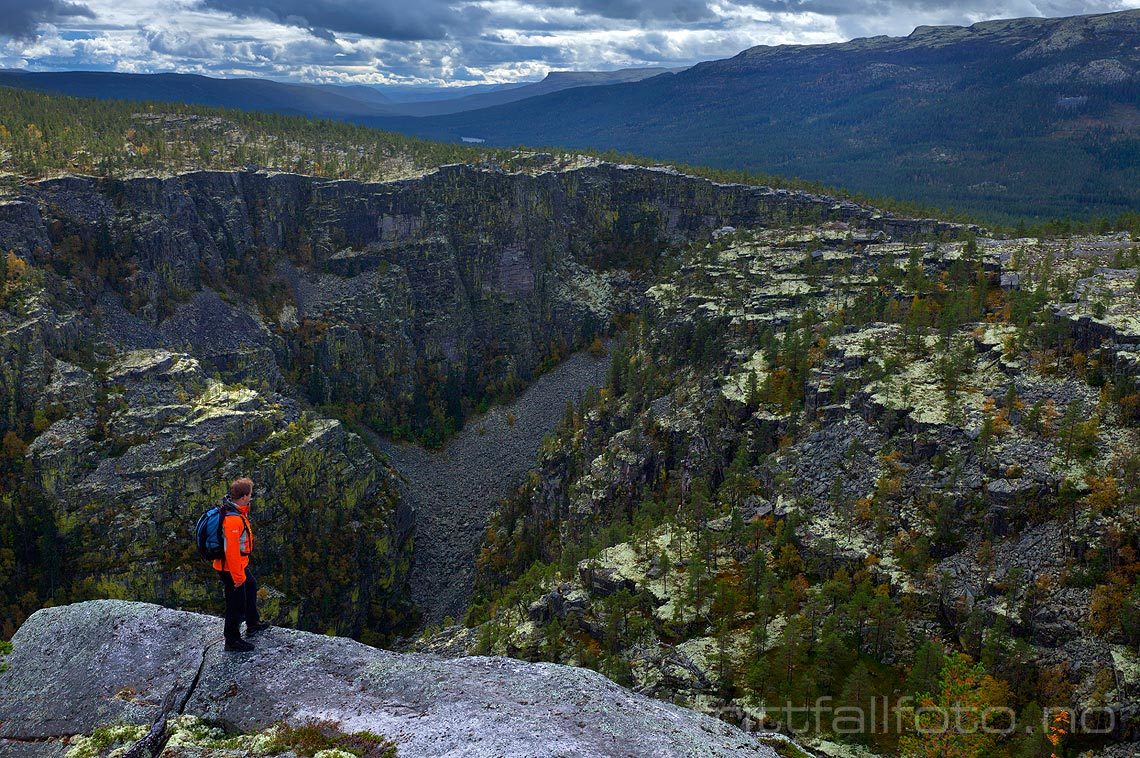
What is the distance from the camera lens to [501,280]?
13975cm

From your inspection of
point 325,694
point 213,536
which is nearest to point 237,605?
point 213,536

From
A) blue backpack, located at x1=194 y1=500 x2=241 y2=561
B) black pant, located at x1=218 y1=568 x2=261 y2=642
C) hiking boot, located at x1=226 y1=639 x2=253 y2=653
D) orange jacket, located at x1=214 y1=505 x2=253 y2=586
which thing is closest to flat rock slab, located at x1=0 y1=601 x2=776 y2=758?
hiking boot, located at x1=226 y1=639 x2=253 y2=653

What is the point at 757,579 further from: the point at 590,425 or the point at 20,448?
the point at 20,448

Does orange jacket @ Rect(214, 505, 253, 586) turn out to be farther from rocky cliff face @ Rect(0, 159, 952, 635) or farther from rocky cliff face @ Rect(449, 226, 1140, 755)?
rocky cliff face @ Rect(0, 159, 952, 635)

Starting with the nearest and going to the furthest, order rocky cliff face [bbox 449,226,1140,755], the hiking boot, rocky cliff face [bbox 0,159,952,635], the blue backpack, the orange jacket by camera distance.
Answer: the hiking boot < the blue backpack < the orange jacket < rocky cliff face [bbox 449,226,1140,755] < rocky cliff face [bbox 0,159,952,635]

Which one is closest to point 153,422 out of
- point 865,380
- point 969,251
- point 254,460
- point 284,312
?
point 254,460

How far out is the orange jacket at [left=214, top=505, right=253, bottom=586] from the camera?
18.4 meters

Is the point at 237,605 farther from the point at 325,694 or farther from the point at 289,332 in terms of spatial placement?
the point at 289,332

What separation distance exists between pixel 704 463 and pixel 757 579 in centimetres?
1849

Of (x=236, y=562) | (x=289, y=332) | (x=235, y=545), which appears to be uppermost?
(x=235, y=545)

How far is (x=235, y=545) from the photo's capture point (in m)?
18.6

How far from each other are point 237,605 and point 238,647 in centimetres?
101

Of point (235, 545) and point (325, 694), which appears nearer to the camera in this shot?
point (325, 694)

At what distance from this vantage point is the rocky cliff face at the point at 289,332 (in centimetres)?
7588
